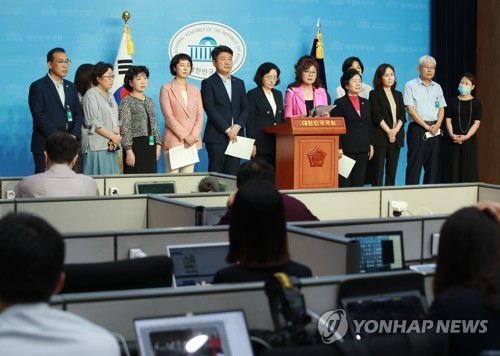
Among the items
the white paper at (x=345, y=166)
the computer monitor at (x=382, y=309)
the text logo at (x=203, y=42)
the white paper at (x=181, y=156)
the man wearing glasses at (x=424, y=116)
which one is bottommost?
the computer monitor at (x=382, y=309)

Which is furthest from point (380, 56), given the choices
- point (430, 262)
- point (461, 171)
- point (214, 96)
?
point (430, 262)

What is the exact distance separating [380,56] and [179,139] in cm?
374

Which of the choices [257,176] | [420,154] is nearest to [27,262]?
[257,176]

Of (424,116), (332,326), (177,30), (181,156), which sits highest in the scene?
(177,30)

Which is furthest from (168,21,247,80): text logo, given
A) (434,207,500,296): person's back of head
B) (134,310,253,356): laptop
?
(434,207,500,296): person's back of head

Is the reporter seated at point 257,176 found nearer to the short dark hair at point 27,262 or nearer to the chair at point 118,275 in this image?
the chair at point 118,275

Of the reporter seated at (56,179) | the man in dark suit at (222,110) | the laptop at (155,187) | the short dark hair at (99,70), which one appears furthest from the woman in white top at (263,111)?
the reporter seated at (56,179)

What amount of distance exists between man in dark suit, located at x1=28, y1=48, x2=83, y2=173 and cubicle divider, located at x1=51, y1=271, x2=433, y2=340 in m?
5.35

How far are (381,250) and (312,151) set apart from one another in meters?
3.33

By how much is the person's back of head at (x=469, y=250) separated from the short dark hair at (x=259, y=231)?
2.34 feet

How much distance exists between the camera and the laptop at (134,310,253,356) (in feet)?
7.15

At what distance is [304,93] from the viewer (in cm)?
823

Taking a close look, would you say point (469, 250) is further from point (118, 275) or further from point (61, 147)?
point (61, 147)

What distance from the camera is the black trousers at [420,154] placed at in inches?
353
